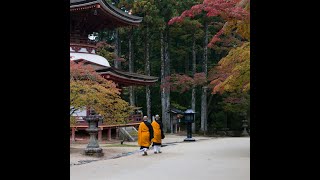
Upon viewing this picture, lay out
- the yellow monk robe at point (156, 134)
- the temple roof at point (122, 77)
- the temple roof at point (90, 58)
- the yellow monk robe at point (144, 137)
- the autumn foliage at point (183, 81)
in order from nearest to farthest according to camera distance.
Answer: the yellow monk robe at point (144, 137)
the yellow monk robe at point (156, 134)
the temple roof at point (122, 77)
the temple roof at point (90, 58)
the autumn foliage at point (183, 81)

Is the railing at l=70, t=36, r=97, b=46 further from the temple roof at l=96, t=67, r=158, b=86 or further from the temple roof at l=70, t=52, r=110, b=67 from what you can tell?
the temple roof at l=96, t=67, r=158, b=86

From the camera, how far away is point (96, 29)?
22578 millimetres

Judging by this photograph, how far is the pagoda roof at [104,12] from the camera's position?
19.2 metres

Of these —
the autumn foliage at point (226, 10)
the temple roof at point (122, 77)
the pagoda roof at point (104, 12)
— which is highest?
the pagoda roof at point (104, 12)

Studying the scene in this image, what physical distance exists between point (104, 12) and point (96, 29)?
2.57 m

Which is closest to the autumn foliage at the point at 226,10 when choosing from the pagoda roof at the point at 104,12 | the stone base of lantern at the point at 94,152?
the stone base of lantern at the point at 94,152

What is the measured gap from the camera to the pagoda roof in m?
19.2

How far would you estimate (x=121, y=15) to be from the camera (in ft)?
69.6

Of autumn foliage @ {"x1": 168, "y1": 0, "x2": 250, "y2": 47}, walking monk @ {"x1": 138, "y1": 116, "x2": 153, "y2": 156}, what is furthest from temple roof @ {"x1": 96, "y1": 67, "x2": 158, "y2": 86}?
autumn foliage @ {"x1": 168, "y1": 0, "x2": 250, "y2": 47}

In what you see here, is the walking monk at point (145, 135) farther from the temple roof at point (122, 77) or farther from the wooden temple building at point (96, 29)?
the temple roof at point (122, 77)

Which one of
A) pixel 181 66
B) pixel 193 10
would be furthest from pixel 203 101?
pixel 193 10

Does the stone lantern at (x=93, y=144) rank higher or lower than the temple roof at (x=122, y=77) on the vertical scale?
lower

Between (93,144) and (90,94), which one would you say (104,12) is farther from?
(93,144)
